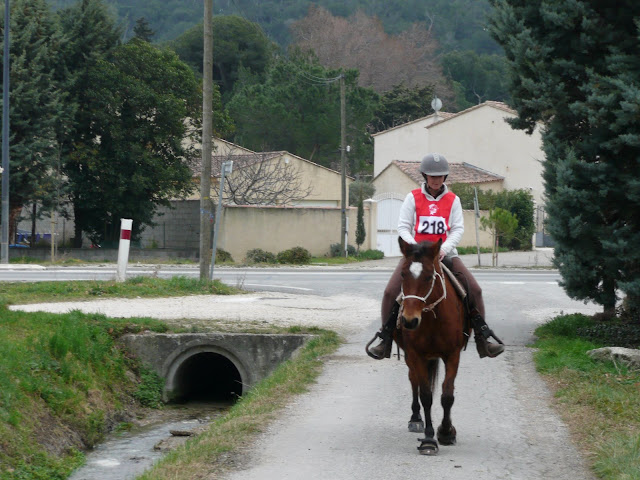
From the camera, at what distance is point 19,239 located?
43156 mm

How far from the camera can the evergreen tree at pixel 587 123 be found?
41.0ft

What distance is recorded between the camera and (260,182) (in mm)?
42938

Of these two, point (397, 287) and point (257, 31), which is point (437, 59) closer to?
point (257, 31)

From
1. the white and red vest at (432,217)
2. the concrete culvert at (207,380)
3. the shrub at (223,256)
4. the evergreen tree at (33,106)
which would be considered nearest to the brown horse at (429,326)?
the white and red vest at (432,217)

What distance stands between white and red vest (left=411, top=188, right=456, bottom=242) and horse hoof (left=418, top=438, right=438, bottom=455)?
5.67 feet

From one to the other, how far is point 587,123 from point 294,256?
22.1 metres

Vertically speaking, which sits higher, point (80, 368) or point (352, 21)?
point (352, 21)

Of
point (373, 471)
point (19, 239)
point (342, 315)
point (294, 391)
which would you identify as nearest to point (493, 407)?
point (294, 391)

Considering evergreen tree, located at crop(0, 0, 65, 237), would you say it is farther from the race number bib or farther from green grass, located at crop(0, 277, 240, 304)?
the race number bib

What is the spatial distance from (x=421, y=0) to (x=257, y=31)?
132 ft

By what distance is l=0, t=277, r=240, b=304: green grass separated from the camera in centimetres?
1775

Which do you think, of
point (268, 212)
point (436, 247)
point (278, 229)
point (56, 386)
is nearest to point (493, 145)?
point (278, 229)

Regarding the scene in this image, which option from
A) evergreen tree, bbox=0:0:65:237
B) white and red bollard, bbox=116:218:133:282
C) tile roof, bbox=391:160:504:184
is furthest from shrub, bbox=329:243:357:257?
white and red bollard, bbox=116:218:133:282

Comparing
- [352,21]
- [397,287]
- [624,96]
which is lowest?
[397,287]
